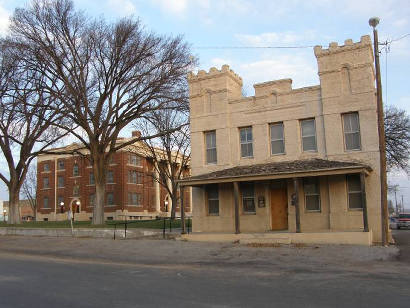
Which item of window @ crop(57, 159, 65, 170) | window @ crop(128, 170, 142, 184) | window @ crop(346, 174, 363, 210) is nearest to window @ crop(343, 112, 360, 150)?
window @ crop(346, 174, 363, 210)

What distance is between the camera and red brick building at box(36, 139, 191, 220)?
61812 millimetres

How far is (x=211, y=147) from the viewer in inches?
959

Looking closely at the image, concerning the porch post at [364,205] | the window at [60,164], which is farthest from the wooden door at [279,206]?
the window at [60,164]

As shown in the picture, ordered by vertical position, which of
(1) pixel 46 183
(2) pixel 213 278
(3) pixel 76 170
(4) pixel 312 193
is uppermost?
(3) pixel 76 170

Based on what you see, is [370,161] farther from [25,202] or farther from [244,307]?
[25,202]

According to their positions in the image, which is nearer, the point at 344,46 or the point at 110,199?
the point at 344,46

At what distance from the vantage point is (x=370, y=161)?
20266 millimetres

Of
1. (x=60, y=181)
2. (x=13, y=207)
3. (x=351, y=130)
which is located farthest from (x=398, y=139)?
(x=60, y=181)

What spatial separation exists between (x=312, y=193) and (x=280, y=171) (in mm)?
2609

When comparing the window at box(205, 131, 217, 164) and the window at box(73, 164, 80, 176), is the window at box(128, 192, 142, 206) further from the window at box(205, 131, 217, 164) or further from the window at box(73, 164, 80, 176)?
the window at box(205, 131, 217, 164)

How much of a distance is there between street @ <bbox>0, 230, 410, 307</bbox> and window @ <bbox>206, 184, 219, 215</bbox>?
3.86 meters

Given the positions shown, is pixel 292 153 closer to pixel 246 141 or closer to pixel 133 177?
pixel 246 141

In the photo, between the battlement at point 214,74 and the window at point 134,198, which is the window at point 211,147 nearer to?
the battlement at point 214,74

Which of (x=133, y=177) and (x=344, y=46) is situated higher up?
(x=344, y=46)
